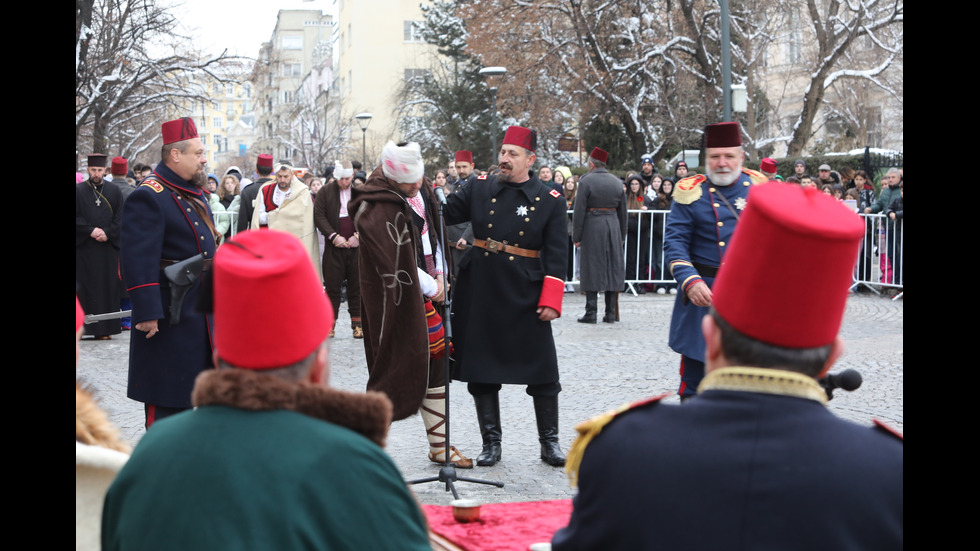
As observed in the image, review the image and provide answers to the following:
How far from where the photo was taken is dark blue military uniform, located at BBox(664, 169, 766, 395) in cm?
550

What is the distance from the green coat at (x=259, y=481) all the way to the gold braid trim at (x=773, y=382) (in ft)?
2.36

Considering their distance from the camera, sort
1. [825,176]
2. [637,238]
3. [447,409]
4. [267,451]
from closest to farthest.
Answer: [267,451], [447,409], [637,238], [825,176]

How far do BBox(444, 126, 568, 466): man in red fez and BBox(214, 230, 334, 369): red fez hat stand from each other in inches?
166

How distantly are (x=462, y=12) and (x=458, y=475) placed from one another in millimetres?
28444

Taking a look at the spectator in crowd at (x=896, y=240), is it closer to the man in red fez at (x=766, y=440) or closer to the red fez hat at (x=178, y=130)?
the red fez hat at (x=178, y=130)

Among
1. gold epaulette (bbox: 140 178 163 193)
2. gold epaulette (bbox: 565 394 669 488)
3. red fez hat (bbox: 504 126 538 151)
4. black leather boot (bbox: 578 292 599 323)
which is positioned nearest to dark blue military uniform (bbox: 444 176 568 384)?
red fez hat (bbox: 504 126 538 151)

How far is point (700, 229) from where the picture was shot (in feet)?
18.8

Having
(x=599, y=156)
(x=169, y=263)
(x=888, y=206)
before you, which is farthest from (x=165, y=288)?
(x=888, y=206)

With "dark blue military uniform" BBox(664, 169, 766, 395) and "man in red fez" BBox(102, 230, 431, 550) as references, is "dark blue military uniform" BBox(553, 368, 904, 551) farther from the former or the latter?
"dark blue military uniform" BBox(664, 169, 766, 395)

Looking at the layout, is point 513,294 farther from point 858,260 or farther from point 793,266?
point 858,260

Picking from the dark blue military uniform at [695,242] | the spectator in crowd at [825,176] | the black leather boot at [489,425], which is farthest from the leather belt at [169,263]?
the spectator in crowd at [825,176]

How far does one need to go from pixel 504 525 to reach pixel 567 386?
4284 mm

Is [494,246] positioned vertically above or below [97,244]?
above

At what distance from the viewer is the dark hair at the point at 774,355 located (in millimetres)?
2125
